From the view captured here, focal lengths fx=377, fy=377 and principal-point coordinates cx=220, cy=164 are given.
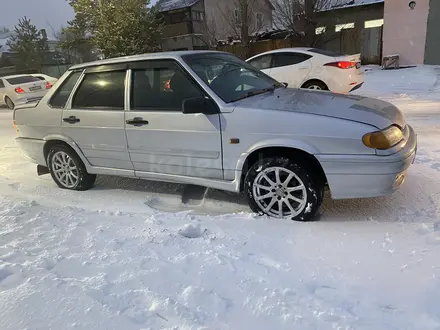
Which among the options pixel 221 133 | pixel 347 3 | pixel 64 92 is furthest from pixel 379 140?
pixel 347 3

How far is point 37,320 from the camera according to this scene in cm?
236

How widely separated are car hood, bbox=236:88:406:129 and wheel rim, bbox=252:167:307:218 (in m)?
0.62

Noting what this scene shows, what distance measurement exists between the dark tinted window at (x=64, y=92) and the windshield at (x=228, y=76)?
163cm

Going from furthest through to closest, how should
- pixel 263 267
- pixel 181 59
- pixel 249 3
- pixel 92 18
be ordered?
pixel 92 18 → pixel 249 3 → pixel 181 59 → pixel 263 267

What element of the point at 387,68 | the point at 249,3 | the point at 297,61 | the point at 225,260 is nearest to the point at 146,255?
the point at 225,260

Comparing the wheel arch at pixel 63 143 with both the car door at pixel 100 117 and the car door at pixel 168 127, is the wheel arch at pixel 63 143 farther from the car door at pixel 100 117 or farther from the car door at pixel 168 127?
the car door at pixel 168 127

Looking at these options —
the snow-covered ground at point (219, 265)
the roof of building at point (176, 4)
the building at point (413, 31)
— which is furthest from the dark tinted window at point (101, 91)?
the roof of building at point (176, 4)

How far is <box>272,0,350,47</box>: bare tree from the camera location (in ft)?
60.6

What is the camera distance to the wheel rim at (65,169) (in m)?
4.92

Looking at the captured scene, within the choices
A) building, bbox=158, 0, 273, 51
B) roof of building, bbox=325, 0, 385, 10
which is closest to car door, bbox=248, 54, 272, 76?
roof of building, bbox=325, 0, 385, 10

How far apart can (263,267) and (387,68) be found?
16.7 meters

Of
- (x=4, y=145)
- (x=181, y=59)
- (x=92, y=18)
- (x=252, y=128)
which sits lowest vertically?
(x=4, y=145)

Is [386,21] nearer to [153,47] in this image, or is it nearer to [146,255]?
[153,47]

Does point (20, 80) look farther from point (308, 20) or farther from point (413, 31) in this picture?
point (413, 31)
